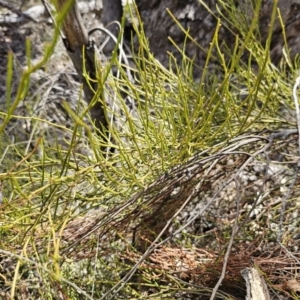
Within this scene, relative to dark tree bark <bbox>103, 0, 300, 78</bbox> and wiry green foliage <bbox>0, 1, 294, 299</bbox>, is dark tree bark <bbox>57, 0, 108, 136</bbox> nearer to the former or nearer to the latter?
wiry green foliage <bbox>0, 1, 294, 299</bbox>


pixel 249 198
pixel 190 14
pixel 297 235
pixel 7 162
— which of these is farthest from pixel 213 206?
pixel 190 14

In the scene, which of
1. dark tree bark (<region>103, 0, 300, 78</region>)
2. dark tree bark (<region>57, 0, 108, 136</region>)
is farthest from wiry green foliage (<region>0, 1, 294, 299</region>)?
dark tree bark (<region>103, 0, 300, 78</region>)

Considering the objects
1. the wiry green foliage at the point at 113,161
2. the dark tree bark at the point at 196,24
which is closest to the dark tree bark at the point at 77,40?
the wiry green foliage at the point at 113,161

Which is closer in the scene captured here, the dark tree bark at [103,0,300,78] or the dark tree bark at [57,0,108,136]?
the dark tree bark at [57,0,108,136]

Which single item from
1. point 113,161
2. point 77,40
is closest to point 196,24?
point 77,40

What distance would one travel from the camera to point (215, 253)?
1776 mm

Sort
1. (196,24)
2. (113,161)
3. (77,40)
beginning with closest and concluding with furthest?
(113,161) < (77,40) < (196,24)

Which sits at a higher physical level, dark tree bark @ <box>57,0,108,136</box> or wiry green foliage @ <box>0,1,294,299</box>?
dark tree bark @ <box>57,0,108,136</box>

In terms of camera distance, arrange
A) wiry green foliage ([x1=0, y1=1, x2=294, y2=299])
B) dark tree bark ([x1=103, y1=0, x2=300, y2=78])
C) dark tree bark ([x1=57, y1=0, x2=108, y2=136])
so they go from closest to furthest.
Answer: wiry green foliage ([x1=0, y1=1, x2=294, y2=299]) → dark tree bark ([x1=57, y1=0, x2=108, y2=136]) → dark tree bark ([x1=103, y1=0, x2=300, y2=78])

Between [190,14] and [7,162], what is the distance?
144 centimetres

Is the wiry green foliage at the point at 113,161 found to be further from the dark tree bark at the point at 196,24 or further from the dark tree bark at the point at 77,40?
the dark tree bark at the point at 196,24

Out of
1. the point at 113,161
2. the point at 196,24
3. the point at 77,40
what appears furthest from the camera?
the point at 196,24

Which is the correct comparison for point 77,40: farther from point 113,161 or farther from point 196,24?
point 196,24

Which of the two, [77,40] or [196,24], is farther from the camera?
[196,24]
